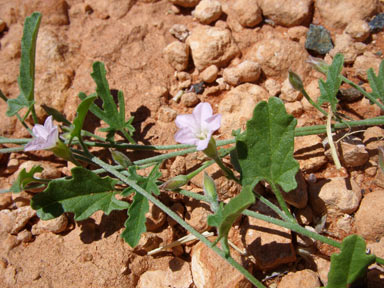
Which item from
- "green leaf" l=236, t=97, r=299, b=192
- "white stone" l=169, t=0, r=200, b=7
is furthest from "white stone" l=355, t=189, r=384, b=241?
"white stone" l=169, t=0, r=200, b=7

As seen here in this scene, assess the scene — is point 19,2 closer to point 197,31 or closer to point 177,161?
point 197,31

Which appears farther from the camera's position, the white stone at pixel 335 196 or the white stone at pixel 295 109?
the white stone at pixel 295 109

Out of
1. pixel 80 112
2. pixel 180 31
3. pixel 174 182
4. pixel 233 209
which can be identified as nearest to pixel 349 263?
pixel 233 209

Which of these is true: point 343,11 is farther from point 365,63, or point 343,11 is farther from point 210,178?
point 210,178

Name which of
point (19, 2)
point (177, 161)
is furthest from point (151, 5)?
point (177, 161)

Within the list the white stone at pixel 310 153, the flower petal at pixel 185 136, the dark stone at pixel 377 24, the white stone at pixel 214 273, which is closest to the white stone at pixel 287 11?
the dark stone at pixel 377 24

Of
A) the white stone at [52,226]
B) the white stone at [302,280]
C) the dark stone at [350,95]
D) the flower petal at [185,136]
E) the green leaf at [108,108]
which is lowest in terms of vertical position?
the white stone at [302,280]

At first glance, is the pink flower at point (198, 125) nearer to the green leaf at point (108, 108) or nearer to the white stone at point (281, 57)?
the green leaf at point (108, 108)
